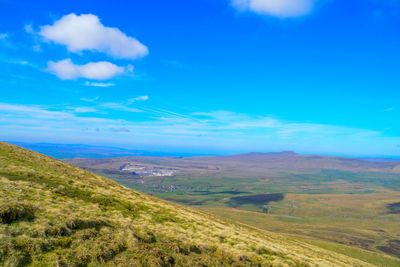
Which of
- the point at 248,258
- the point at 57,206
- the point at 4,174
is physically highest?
the point at 4,174

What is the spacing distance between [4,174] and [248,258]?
29.3m

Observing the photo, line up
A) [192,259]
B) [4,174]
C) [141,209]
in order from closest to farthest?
1. [192,259]
2. [4,174]
3. [141,209]

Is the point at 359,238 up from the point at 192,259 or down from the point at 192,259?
down

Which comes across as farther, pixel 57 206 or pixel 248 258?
pixel 248 258

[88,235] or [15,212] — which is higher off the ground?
[15,212]

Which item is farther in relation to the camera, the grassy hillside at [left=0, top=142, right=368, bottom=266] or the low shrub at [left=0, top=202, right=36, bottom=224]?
the low shrub at [left=0, top=202, right=36, bottom=224]

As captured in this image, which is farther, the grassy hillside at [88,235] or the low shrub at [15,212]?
the low shrub at [15,212]

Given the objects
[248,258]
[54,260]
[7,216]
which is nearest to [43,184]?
→ [7,216]

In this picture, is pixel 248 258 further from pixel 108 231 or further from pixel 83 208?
pixel 83 208

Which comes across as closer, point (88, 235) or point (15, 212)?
point (15, 212)

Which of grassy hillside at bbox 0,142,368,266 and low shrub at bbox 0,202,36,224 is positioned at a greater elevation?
low shrub at bbox 0,202,36,224

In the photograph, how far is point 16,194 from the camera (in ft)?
63.0

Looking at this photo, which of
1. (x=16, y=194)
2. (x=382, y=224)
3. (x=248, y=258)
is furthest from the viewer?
(x=382, y=224)

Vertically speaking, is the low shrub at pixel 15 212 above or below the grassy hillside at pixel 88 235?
above
